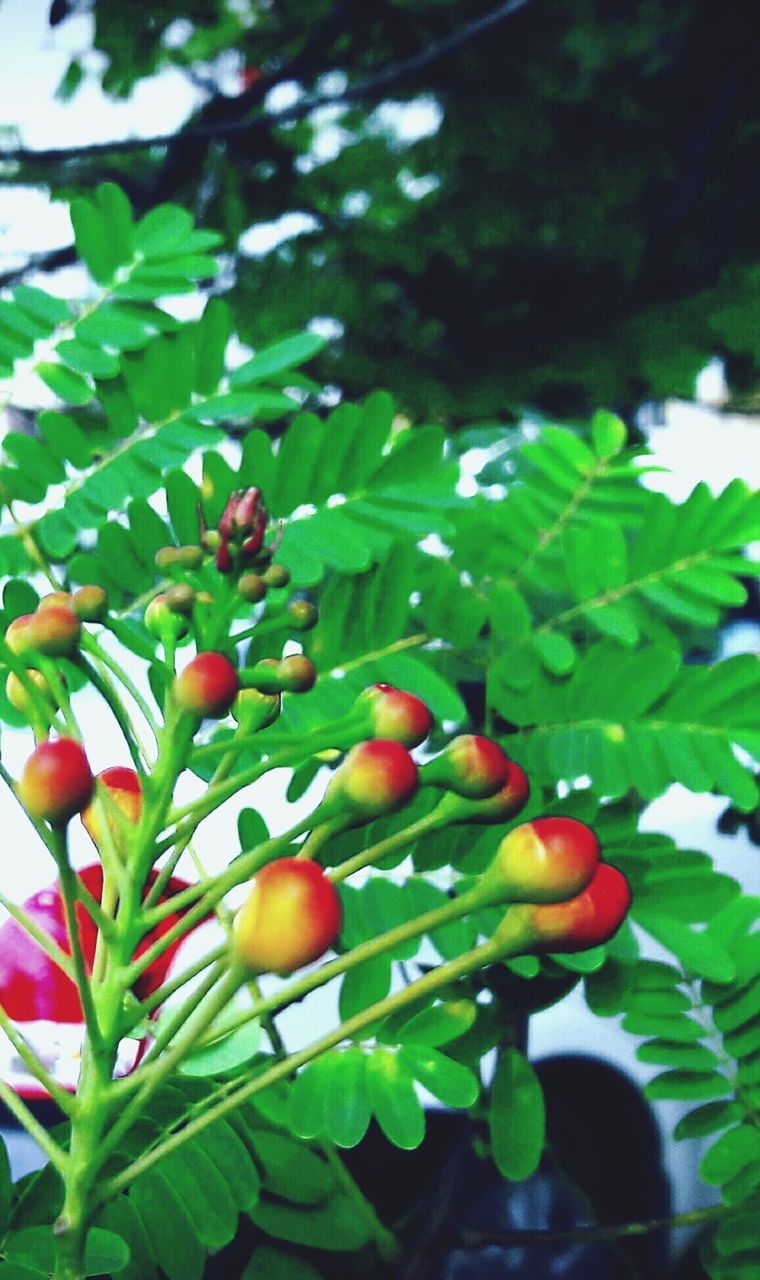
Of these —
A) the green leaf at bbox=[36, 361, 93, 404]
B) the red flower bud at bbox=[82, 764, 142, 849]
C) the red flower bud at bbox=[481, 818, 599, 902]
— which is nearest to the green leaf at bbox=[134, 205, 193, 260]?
the green leaf at bbox=[36, 361, 93, 404]

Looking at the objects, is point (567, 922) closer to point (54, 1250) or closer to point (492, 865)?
point (492, 865)

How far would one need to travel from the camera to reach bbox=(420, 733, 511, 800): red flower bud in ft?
0.97

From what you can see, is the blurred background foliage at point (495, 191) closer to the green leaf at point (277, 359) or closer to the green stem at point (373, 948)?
the green leaf at point (277, 359)

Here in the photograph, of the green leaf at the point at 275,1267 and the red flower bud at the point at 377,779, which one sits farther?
the green leaf at the point at 275,1267

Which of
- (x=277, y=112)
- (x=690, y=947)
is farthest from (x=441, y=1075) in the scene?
(x=277, y=112)

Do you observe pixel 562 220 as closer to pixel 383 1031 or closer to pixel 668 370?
pixel 668 370

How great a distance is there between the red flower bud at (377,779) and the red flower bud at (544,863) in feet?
0.10

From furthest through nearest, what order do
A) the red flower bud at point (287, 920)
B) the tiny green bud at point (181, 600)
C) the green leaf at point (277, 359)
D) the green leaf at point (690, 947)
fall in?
1. the green leaf at point (277, 359)
2. the green leaf at point (690, 947)
3. the tiny green bud at point (181, 600)
4. the red flower bud at point (287, 920)

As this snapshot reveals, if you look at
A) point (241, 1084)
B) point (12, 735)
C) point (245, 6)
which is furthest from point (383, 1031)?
point (245, 6)

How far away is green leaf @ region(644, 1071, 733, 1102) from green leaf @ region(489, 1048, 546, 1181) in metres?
0.07

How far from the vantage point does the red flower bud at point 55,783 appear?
0.85 ft

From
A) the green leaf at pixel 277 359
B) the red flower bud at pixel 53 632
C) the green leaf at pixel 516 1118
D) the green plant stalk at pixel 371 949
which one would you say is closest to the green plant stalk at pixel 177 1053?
the green plant stalk at pixel 371 949

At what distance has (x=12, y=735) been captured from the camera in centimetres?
61

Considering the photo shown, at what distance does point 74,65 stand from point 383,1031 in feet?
3.94
